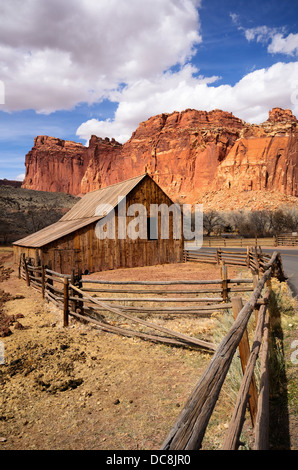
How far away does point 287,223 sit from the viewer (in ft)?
163

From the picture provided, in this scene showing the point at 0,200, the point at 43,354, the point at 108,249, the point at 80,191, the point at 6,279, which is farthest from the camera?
the point at 80,191

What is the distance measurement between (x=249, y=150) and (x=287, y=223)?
1877 inches

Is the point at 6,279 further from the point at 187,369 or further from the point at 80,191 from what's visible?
the point at 80,191

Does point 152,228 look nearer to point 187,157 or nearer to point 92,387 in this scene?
point 92,387

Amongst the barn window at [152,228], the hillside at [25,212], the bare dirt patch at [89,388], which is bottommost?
the bare dirt patch at [89,388]

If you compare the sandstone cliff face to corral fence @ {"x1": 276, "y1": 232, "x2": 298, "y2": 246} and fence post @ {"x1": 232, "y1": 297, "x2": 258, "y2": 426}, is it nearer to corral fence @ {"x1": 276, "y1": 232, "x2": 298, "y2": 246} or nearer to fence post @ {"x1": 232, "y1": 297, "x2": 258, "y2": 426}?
corral fence @ {"x1": 276, "y1": 232, "x2": 298, "y2": 246}

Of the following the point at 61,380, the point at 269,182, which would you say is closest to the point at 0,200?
the point at 61,380

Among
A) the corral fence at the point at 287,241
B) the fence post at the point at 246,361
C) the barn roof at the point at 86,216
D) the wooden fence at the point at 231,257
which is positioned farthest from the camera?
the corral fence at the point at 287,241

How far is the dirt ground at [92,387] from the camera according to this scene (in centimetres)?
336

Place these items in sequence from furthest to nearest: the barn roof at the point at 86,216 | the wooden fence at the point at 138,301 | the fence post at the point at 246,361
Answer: the barn roof at the point at 86,216
the wooden fence at the point at 138,301
the fence post at the point at 246,361

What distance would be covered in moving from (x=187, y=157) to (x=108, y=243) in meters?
95.7

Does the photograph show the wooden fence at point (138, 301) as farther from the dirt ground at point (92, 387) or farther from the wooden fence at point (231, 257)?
the wooden fence at point (231, 257)

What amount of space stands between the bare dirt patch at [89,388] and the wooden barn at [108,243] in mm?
7811

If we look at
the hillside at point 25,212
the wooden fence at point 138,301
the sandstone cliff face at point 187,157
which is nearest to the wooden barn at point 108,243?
the wooden fence at point 138,301
